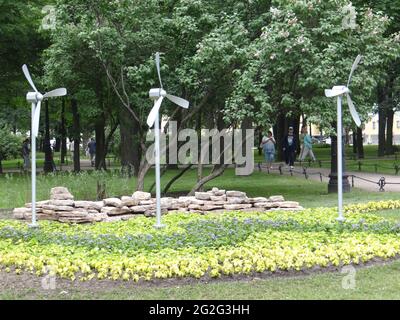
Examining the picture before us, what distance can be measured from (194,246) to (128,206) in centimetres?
515

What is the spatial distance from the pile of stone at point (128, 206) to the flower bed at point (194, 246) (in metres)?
1.38

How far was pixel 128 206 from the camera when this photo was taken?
578 inches

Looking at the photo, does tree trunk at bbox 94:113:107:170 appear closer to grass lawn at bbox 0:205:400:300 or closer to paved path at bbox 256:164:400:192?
paved path at bbox 256:164:400:192

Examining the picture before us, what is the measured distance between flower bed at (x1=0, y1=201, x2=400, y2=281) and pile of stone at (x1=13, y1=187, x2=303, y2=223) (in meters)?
1.38

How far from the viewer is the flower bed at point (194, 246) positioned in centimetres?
858

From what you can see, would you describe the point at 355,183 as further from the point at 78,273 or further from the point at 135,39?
the point at 78,273

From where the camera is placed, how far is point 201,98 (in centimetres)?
1914

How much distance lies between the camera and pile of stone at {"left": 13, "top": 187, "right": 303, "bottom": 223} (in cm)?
1415

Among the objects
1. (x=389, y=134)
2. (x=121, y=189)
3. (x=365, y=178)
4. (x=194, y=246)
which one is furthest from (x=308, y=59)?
(x=389, y=134)

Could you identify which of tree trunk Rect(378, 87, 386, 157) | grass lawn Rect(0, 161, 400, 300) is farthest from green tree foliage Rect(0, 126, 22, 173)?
grass lawn Rect(0, 161, 400, 300)

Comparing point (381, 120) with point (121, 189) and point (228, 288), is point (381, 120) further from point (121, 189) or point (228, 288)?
point (228, 288)

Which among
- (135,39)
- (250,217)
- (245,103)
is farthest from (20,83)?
(250,217)

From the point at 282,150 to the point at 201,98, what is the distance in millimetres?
17607

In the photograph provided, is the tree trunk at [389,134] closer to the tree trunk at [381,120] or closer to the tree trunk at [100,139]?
the tree trunk at [381,120]
